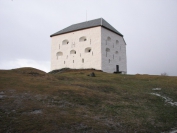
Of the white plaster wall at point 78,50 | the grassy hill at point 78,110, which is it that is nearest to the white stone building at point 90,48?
the white plaster wall at point 78,50

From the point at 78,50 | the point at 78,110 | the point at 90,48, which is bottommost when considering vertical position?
the point at 78,110

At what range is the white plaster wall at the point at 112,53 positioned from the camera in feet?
124

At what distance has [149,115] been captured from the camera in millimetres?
12117

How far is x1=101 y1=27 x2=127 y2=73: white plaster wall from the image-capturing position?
37906 millimetres

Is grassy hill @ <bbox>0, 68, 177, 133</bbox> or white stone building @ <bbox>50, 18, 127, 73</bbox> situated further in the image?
white stone building @ <bbox>50, 18, 127, 73</bbox>

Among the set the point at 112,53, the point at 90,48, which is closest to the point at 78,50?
the point at 90,48

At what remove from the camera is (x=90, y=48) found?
39625 mm

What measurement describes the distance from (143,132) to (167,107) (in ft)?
20.2

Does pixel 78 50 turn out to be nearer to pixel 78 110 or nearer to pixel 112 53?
pixel 112 53

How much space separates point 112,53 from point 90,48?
5120mm

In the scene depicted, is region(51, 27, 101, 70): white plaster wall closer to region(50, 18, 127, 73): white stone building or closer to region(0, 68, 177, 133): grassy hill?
region(50, 18, 127, 73): white stone building

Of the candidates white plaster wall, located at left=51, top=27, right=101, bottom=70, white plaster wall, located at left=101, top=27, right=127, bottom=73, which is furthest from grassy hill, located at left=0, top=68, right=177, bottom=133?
white plaster wall, located at left=51, top=27, right=101, bottom=70

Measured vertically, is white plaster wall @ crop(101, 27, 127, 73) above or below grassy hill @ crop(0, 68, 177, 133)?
above

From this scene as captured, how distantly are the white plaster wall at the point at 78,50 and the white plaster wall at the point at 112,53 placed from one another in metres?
1.04
